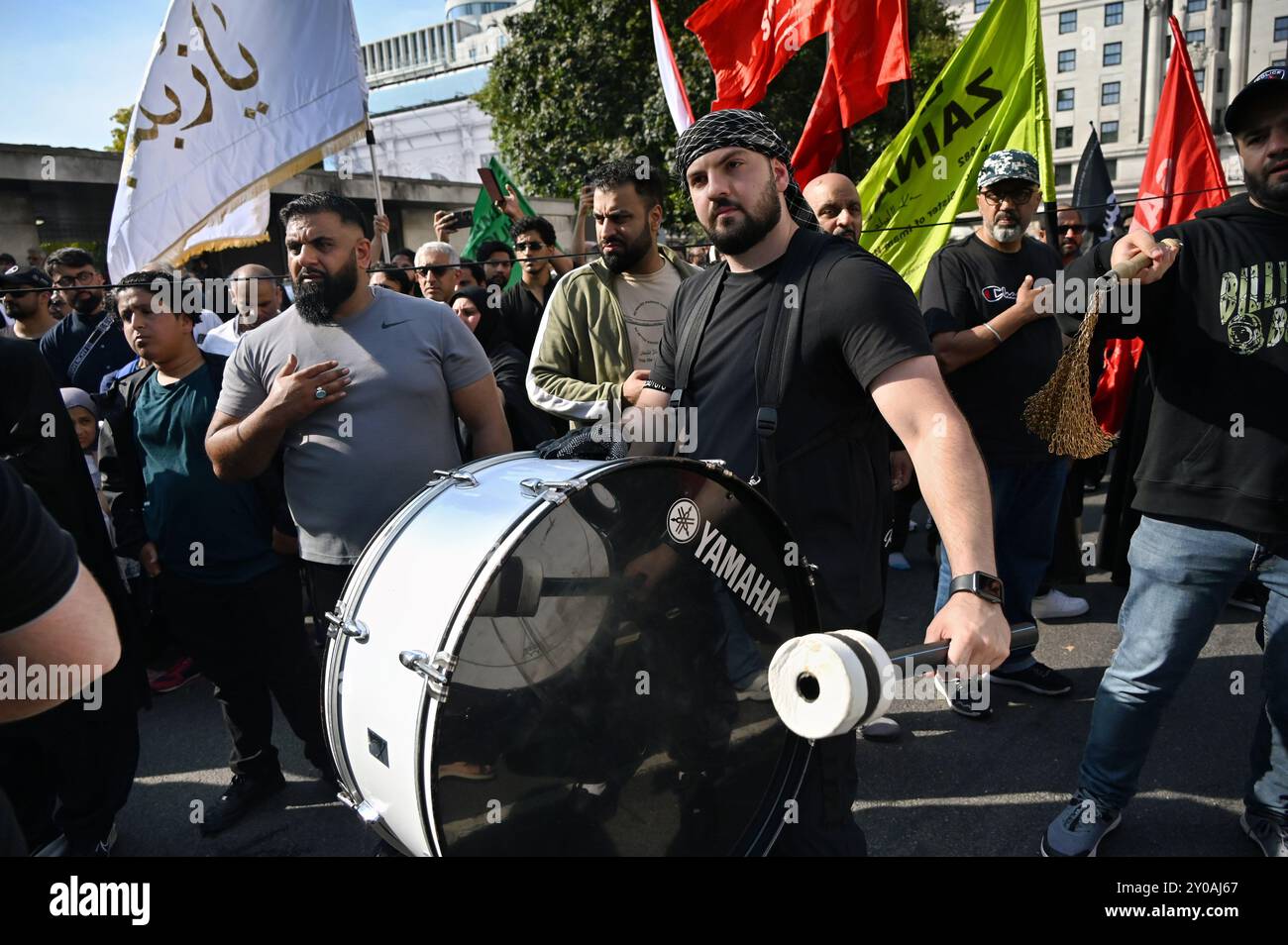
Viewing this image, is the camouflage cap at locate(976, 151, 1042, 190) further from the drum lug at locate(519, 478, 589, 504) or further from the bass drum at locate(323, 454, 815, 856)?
the drum lug at locate(519, 478, 589, 504)

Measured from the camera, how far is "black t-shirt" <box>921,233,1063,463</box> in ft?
12.2

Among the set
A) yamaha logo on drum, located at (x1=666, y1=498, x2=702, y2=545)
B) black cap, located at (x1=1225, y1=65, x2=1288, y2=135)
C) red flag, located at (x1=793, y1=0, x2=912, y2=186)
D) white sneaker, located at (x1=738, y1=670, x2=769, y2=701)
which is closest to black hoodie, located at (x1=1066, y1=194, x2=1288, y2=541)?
black cap, located at (x1=1225, y1=65, x2=1288, y2=135)

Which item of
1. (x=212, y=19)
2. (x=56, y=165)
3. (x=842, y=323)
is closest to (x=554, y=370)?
(x=842, y=323)

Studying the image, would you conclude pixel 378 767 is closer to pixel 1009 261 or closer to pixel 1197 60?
pixel 1009 261

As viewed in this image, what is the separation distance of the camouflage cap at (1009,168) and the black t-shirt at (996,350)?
0.28 meters

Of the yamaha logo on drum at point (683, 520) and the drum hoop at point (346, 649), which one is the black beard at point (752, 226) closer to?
the yamaha logo on drum at point (683, 520)

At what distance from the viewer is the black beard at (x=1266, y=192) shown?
Result: 7.78 ft

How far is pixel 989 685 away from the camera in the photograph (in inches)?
156

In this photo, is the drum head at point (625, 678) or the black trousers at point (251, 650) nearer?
the drum head at point (625, 678)

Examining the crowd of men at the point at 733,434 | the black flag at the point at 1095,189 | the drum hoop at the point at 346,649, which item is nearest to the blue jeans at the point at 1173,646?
the crowd of men at the point at 733,434

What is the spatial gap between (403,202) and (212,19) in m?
16.2

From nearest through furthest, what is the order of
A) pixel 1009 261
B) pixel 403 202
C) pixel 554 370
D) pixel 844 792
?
1. pixel 844 792
2. pixel 554 370
3. pixel 1009 261
4. pixel 403 202

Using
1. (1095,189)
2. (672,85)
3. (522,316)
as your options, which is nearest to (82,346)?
(522,316)

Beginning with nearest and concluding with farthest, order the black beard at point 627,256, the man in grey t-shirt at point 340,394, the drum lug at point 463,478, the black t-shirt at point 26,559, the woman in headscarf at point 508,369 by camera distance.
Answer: the black t-shirt at point 26,559
the drum lug at point 463,478
the man in grey t-shirt at point 340,394
the black beard at point 627,256
the woman in headscarf at point 508,369
